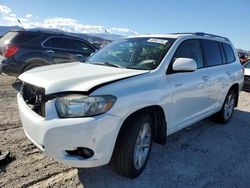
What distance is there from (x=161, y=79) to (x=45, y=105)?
1494mm

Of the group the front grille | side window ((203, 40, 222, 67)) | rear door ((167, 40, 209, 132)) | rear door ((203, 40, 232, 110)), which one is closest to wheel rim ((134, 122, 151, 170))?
rear door ((167, 40, 209, 132))

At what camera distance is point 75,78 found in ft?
10.6

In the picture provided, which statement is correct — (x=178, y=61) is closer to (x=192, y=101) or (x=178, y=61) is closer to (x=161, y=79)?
(x=161, y=79)

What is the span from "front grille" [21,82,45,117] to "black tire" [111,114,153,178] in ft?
2.88

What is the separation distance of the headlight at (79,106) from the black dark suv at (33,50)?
5971 millimetres

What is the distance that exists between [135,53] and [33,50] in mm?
5245

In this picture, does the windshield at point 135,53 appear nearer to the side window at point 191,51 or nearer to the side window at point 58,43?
the side window at point 191,51

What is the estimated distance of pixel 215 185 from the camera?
3627mm

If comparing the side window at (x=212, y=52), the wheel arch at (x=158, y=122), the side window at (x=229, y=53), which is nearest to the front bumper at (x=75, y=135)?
the wheel arch at (x=158, y=122)

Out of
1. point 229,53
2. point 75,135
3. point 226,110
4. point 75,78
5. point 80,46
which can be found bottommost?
point 226,110

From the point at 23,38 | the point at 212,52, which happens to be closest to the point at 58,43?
the point at 23,38

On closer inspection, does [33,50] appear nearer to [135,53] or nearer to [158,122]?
[135,53]

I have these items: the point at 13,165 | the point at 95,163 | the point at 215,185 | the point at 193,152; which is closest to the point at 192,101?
the point at 193,152

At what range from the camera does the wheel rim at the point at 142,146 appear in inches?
138
